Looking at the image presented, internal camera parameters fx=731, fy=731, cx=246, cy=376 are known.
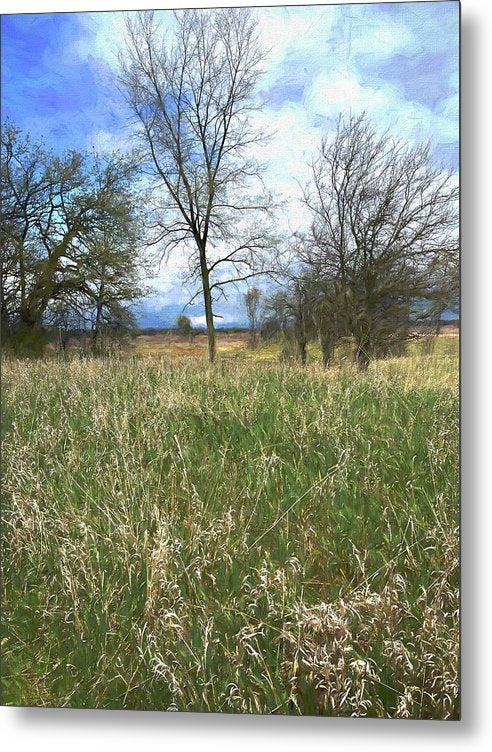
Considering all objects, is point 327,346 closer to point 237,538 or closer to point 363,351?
point 363,351

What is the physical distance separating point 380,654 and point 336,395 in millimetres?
956

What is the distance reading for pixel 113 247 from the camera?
2.87m

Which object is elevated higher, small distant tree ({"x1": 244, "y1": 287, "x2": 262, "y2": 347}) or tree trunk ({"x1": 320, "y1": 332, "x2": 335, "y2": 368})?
small distant tree ({"x1": 244, "y1": 287, "x2": 262, "y2": 347})

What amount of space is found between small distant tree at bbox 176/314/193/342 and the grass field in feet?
0.34

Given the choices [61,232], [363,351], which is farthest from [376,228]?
[61,232]

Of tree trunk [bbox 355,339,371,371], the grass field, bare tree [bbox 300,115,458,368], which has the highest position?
bare tree [bbox 300,115,458,368]

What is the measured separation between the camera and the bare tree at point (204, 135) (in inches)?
110

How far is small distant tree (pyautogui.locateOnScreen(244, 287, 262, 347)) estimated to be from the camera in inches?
109

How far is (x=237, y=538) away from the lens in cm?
274

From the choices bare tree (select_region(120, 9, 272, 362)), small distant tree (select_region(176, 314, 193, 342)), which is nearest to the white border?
bare tree (select_region(120, 9, 272, 362))

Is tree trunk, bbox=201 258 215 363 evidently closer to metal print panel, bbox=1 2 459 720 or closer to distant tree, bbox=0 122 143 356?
metal print panel, bbox=1 2 459 720

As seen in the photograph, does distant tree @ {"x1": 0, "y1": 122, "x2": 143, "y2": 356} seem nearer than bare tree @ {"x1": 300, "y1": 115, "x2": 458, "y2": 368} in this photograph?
No

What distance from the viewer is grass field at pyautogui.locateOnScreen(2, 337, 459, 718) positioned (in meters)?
2.68

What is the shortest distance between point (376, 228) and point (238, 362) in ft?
2.37
